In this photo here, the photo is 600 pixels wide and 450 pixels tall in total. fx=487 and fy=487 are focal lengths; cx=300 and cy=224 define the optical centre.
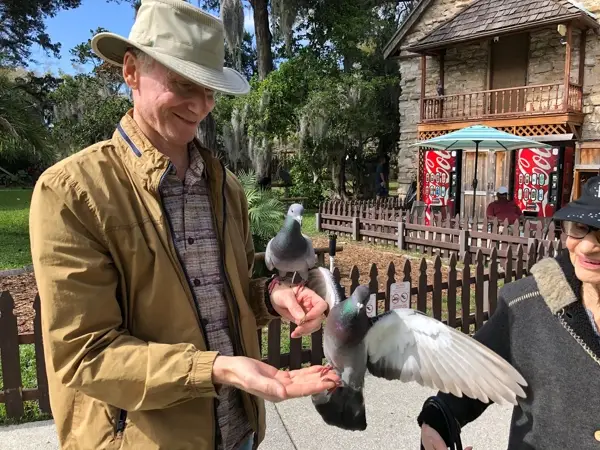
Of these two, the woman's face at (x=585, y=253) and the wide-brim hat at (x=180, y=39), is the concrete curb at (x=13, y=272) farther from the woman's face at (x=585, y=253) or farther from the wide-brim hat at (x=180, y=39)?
the woman's face at (x=585, y=253)

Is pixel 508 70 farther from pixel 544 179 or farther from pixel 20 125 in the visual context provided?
pixel 20 125

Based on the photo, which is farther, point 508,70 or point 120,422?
point 508,70

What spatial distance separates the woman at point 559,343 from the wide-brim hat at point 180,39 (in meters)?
1.23

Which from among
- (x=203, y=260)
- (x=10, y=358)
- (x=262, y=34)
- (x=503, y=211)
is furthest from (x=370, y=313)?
(x=262, y=34)

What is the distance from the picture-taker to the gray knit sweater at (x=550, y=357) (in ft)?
5.10

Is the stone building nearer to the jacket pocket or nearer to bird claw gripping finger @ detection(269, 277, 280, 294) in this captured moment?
bird claw gripping finger @ detection(269, 277, 280, 294)

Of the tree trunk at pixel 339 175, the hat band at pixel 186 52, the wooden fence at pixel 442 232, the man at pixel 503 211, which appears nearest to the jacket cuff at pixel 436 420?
the hat band at pixel 186 52

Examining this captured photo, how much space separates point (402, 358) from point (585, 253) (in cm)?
68

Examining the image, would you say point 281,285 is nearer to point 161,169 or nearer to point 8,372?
point 161,169

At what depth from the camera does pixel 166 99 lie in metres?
1.45

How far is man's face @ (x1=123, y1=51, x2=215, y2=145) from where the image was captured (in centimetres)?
144

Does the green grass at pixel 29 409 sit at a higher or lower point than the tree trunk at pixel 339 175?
lower

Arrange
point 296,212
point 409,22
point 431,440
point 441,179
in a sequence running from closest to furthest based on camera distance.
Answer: point 431,440, point 296,212, point 441,179, point 409,22

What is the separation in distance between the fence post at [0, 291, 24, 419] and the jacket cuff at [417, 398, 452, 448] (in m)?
3.20
